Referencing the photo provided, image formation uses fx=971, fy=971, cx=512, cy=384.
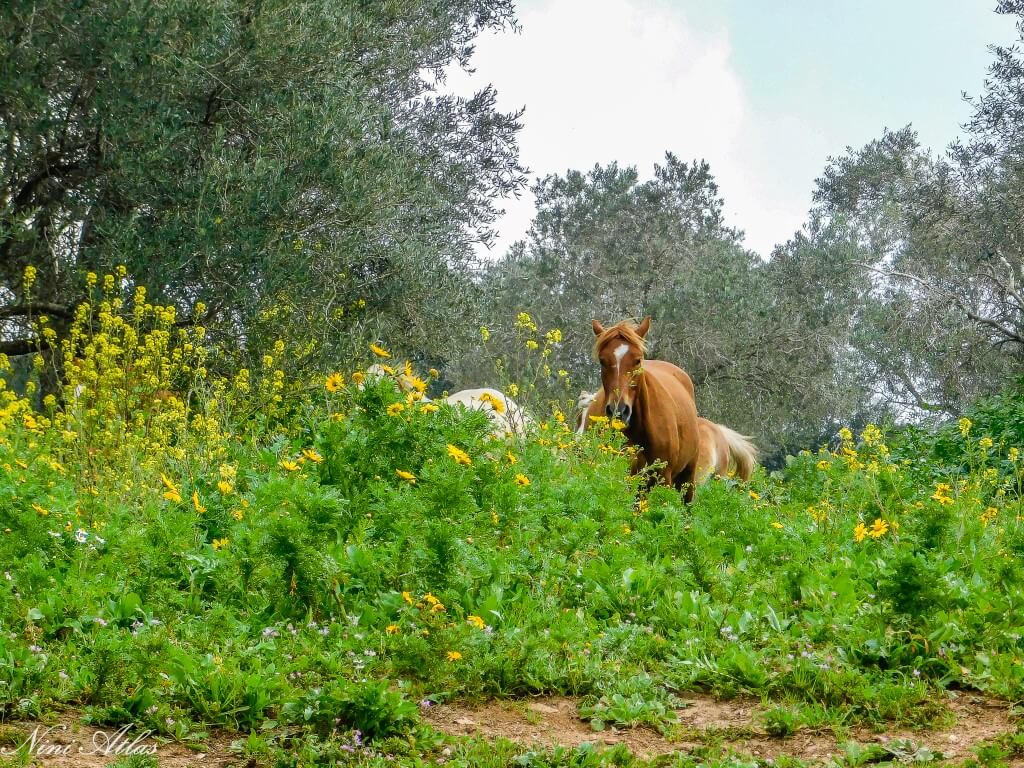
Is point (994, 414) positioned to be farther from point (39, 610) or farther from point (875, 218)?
point (875, 218)

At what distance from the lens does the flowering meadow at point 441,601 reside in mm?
3539

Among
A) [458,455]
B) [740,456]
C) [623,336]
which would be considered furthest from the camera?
[740,456]

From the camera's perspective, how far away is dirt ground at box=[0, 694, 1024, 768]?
3266 millimetres

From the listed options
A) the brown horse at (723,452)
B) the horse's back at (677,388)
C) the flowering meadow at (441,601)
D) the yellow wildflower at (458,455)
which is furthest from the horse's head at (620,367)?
the yellow wildflower at (458,455)

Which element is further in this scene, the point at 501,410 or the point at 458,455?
the point at 501,410

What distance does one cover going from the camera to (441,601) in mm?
4250

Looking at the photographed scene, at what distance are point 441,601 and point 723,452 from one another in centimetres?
951

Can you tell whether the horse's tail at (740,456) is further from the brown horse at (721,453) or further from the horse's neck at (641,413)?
the horse's neck at (641,413)

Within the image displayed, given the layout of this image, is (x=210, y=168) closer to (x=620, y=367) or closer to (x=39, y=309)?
(x=39, y=309)

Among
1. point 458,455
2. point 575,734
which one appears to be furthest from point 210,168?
point 575,734

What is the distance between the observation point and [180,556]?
475 cm

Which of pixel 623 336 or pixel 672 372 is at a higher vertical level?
pixel 672 372

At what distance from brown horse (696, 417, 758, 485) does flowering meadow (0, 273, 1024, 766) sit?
6079 mm

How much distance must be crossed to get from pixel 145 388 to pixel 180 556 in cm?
278
